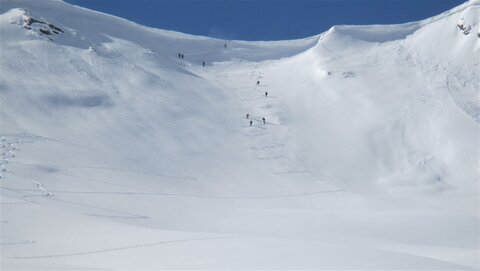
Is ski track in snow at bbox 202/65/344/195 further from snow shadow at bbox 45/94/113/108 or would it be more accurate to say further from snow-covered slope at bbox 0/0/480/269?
snow shadow at bbox 45/94/113/108

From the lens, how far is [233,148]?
96.8ft

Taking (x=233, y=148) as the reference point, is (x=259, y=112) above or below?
above

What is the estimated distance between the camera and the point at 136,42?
47094mm

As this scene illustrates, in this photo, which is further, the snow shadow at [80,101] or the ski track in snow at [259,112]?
the snow shadow at [80,101]

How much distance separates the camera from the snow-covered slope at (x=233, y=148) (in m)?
14.3

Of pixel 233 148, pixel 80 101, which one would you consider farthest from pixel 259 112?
pixel 80 101

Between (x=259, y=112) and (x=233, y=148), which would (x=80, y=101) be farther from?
(x=259, y=112)

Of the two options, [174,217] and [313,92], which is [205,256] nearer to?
[174,217]

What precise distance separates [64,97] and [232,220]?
17.9 m

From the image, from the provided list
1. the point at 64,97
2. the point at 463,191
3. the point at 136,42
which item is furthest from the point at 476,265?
the point at 136,42

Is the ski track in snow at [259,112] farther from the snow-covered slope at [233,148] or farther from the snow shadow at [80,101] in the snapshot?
the snow shadow at [80,101]

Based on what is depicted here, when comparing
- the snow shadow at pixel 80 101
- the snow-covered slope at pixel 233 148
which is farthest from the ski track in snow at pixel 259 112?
the snow shadow at pixel 80 101

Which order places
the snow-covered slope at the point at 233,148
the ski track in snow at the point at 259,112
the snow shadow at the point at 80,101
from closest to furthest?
the snow-covered slope at the point at 233,148 < the ski track in snow at the point at 259,112 < the snow shadow at the point at 80,101

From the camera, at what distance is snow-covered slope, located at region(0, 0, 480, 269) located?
46.8 feet
